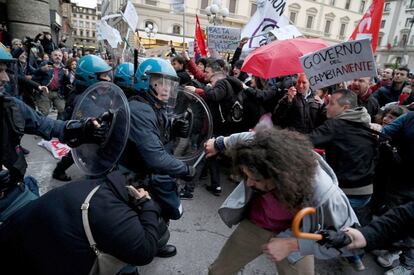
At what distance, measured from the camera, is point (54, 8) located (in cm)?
1750

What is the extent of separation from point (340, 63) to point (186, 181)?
201 cm

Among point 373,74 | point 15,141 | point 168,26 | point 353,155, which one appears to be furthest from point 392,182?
point 168,26

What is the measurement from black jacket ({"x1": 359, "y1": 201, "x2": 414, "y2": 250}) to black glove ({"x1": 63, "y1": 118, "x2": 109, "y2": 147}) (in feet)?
5.45

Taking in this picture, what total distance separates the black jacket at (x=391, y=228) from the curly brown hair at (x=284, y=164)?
1.11 ft

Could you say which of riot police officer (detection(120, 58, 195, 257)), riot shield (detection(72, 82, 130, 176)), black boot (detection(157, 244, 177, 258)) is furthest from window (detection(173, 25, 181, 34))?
black boot (detection(157, 244, 177, 258))

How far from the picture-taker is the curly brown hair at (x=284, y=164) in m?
1.37

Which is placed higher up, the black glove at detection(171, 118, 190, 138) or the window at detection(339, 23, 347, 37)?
the window at detection(339, 23, 347, 37)

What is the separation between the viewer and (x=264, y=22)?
17.8 feet

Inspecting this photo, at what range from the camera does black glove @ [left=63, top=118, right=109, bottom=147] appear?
1881 mm

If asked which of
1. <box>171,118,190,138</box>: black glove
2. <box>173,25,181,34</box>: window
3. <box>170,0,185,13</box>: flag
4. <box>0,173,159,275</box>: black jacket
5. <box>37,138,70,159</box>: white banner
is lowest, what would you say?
<box>37,138,70,159</box>: white banner

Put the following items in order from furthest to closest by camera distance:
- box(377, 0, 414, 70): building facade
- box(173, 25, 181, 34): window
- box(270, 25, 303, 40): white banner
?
box(377, 0, 414, 70): building facade
box(173, 25, 181, 34): window
box(270, 25, 303, 40): white banner

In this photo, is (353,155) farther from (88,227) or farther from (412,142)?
(88,227)

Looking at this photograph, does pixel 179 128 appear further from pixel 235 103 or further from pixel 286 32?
pixel 286 32

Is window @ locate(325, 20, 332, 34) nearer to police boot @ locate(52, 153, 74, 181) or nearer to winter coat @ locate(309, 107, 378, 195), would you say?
winter coat @ locate(309, 107, 378, 195)
